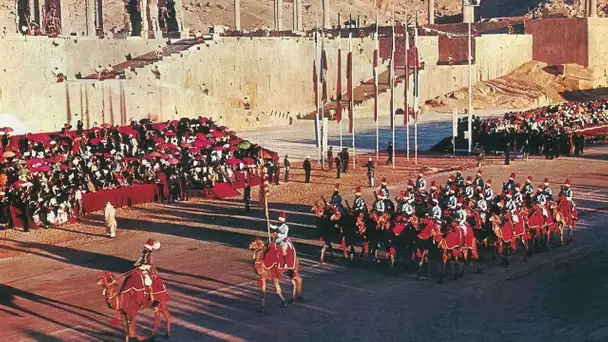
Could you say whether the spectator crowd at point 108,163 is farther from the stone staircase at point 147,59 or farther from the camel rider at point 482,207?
the camel rider at point 482,207

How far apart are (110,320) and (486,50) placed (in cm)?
6779

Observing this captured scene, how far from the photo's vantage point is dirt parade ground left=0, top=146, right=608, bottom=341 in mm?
19125

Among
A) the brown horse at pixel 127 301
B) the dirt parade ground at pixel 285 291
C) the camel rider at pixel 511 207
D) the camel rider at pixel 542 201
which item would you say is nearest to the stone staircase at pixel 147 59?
the dirt parade ground at pixel 285 291

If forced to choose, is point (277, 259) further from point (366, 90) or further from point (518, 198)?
point (366, 90)

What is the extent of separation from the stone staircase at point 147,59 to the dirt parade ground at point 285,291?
23.8 metres

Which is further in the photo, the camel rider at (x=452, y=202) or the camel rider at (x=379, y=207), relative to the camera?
the camel rider at (x=379, y=207)

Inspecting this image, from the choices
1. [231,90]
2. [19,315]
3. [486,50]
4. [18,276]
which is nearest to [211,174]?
[18,276]

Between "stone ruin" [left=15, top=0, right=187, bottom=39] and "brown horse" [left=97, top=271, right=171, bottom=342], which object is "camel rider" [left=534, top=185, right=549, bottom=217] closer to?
"brown horse" [left=97, top=271, right=171, bottom=342]

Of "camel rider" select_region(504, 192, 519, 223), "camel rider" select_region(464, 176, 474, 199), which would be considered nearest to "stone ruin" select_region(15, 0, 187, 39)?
"camel rider" select_region(464, 176, 474, 199)

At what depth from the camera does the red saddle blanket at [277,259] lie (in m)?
20.2

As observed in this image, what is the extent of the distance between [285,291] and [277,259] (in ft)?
7.43

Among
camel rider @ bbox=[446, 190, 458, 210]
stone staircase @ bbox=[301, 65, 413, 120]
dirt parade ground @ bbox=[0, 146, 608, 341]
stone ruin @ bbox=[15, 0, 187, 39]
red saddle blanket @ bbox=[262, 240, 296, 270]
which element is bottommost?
dirt parade ground @ bbox=[0, 146, 608, 341]

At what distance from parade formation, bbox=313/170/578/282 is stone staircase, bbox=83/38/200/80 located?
31054mm

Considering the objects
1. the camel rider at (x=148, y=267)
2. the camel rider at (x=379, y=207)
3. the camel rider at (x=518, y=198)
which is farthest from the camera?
the camel rider at (x=518, y=198)
